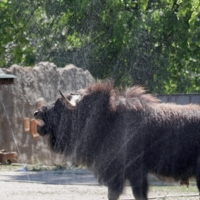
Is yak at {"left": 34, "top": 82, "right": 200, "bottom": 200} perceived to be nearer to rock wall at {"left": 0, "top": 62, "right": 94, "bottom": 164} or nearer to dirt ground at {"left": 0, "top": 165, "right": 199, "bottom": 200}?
dirt ground at {"left": 0, "top": 165, "right": 199, "bottom": 200}

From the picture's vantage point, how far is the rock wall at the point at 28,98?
18.8 metres

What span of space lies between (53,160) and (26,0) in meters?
6.57

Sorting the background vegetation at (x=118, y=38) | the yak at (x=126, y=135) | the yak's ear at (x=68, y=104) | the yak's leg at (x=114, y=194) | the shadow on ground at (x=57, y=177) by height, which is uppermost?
the background vegetation at (x=118, y=38)

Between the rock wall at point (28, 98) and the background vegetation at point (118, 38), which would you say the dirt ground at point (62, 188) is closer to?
the rock wall at point (28, 98)

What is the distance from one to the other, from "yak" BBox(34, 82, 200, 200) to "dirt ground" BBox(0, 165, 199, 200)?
42cm

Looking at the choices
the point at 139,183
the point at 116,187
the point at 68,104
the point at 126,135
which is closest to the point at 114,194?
the point at 116,187

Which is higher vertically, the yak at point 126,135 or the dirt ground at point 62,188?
the yak at point 126,135

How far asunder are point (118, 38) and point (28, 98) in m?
4.02

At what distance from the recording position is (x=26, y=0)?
24000 millimetres

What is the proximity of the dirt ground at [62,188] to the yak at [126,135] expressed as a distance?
1.38ft

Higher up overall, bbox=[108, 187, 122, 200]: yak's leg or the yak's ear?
the yak's ear

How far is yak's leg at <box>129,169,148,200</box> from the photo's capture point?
33.0 feet

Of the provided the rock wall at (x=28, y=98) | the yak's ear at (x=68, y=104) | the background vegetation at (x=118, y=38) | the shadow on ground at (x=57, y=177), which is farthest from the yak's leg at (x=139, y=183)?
the background vegetation at (x=118, y=38)

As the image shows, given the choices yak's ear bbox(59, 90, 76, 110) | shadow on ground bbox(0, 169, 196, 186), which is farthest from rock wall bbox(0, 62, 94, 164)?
yak's ear bbox(59, 90, 76, 110)
